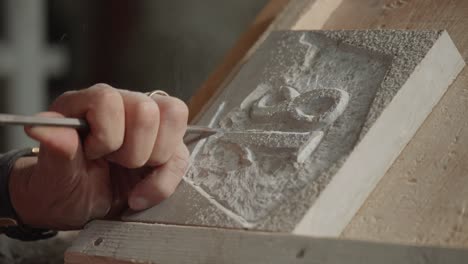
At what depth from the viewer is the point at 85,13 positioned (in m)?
1.49

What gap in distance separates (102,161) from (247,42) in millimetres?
385

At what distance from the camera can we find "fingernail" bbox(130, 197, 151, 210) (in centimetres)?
68

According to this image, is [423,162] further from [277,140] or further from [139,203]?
[139,203]

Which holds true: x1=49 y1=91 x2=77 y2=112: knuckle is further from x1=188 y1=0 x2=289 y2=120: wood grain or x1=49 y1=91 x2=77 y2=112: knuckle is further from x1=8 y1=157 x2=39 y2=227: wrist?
x1=188 y1=0 x2=289 y2=120: wood grain

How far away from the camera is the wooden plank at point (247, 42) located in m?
0.95

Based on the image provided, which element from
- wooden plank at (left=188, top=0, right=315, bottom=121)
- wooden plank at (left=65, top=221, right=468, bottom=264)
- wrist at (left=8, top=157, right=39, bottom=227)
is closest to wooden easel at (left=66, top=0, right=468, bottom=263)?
wooden plank at (left=65, top=221, right=468, bottom=264)

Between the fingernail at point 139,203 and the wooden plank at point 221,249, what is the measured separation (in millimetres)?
25

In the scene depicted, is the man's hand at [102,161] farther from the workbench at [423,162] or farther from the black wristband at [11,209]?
the workbench at [423,162]

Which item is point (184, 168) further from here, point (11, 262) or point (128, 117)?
point (11, 262)

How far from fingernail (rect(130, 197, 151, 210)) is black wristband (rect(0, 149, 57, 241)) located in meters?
0.16

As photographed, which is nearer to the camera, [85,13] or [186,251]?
[186,251]

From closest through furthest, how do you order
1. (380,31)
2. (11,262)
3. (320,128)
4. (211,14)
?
1. (320,128)
2. (380,31)
3. (11,262)
4. (211,14)

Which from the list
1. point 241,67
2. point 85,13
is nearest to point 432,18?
point 241,67

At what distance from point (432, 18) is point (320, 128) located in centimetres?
28
